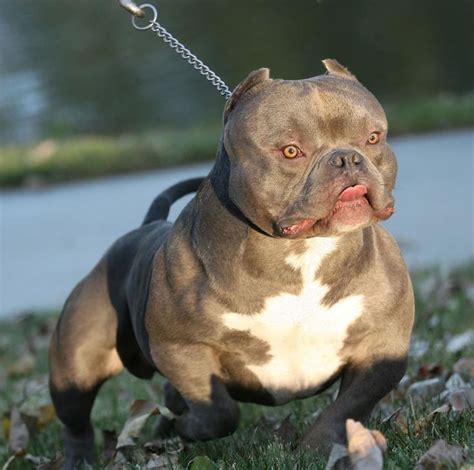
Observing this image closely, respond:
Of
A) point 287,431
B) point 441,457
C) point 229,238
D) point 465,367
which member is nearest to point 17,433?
point 287,431

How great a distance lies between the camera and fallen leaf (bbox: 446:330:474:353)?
607 cm

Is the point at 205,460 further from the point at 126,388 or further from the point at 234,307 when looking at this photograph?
the point at 126,388

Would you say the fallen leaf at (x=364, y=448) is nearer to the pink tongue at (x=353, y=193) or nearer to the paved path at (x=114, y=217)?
the pink tongue at (x=353, y=193)

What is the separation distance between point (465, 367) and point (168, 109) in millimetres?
11633

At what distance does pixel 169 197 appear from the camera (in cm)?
544

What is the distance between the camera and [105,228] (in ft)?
38.4

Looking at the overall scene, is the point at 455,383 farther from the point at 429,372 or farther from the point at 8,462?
the point at 8,462

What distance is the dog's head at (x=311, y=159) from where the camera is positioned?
387 cm

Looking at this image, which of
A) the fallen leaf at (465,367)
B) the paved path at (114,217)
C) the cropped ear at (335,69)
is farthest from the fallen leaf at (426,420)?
the paved path at (114,217)

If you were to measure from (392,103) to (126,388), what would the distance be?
8688 millimetres

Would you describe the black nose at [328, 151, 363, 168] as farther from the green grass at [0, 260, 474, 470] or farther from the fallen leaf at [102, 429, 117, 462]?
the fallen leaf at [102, 429, 117, 462]

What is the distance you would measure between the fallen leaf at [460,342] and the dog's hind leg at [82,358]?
182cm

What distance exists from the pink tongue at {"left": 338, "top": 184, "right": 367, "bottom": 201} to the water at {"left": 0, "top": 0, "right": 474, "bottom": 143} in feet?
35.3

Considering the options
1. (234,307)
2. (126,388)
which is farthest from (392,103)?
(234,307)
